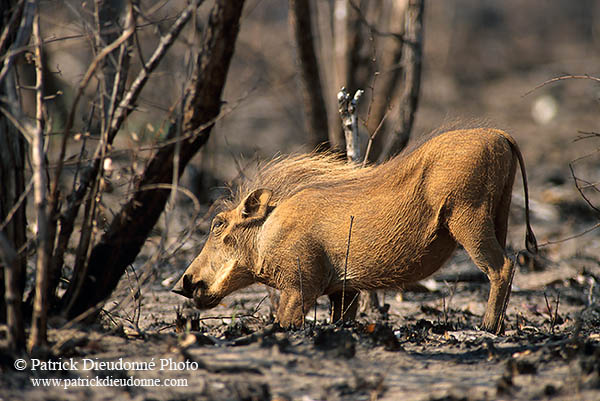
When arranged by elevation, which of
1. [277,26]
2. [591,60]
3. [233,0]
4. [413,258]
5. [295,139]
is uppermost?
[277,26]

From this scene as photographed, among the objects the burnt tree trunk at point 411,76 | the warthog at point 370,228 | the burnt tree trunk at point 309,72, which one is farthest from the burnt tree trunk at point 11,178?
the burnt tree trunk at point 309,72

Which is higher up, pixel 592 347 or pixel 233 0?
pixel 233 0

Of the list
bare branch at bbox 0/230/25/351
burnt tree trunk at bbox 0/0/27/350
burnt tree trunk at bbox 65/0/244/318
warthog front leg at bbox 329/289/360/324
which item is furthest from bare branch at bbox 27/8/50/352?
warthog front leg at bbox 329/289/360/324

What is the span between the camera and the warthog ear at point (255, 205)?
3967 millimetres

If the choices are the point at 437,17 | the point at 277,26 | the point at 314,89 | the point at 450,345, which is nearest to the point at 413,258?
the point at 450,345

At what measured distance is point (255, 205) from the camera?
157 inches

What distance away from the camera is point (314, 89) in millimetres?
6086

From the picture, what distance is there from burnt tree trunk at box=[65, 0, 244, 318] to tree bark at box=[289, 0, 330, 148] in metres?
1.98

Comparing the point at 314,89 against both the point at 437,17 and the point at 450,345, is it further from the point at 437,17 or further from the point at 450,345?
the point at 437,17

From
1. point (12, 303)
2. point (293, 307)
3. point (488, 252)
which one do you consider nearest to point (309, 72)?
point (293, 307)

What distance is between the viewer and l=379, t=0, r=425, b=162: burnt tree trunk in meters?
5.18

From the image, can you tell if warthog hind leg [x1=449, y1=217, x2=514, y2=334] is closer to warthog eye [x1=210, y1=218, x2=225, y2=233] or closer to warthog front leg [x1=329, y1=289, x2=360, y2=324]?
warthog front leg [x1=329, y1=289, x2=360, y2=324]

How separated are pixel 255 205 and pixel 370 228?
70cm

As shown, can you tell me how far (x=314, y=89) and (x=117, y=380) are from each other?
3751 millimetres
